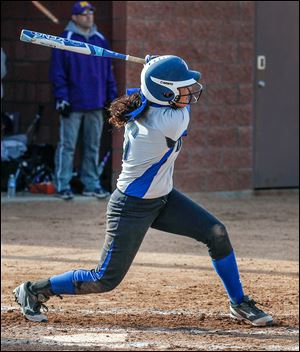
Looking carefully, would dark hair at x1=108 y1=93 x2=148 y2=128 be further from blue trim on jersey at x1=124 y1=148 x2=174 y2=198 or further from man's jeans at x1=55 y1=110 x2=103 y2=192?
man's jeans at x1=55 y1=110 x2=103 y2=192

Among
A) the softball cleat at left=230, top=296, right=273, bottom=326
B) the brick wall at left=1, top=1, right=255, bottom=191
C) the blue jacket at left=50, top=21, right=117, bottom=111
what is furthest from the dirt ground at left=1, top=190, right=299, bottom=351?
the blue jacket at left=50, top=21, right=117, bottom=111

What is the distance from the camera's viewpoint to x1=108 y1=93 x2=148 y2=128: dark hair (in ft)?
22.7

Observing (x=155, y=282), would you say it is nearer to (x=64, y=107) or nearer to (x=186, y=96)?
(x=186, y=96)

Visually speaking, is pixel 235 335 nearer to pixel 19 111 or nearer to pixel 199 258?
pixel 199 258

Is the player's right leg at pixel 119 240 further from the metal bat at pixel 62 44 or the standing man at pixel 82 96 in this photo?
the standing man at pixel 82 96

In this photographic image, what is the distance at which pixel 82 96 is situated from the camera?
13.4 metres

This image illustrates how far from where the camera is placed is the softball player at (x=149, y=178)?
6.85 m

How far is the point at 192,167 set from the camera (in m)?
14.2

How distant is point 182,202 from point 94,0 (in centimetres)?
791

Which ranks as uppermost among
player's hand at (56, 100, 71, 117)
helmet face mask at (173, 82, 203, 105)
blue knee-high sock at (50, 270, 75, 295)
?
helmet face mask at (173, 82, 203, 105)

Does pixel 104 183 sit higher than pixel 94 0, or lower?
lower

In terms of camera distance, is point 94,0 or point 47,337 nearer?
point 47,337

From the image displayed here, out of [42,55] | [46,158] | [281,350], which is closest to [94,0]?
[42,55]

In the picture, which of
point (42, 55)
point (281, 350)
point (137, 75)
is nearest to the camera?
point (281, 350)
